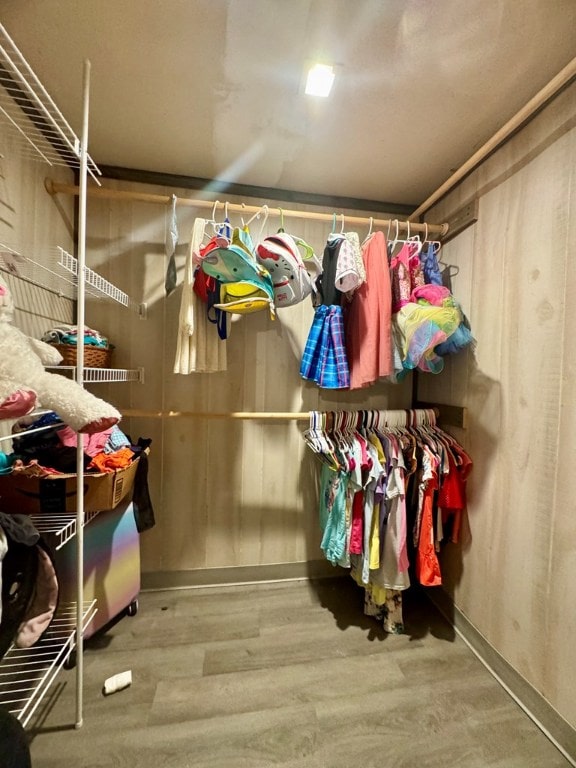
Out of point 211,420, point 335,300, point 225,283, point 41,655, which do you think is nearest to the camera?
point 41,655

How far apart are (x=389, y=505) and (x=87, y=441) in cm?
127

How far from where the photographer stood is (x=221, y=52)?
891mm

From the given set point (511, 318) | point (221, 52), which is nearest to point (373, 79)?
point (221, 52)

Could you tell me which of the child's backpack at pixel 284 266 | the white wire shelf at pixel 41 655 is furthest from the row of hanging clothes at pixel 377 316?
the white wire shelf at pixel 41 655

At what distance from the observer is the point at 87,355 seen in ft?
3.71

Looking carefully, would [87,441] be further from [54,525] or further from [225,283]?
[225,283]

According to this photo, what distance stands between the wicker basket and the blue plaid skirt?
88cm

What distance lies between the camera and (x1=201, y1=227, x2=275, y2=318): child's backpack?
105cm

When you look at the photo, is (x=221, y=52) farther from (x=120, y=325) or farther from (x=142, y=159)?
(x=120, y=325)

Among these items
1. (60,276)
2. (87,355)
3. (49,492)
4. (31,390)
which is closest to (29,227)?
(60,276)

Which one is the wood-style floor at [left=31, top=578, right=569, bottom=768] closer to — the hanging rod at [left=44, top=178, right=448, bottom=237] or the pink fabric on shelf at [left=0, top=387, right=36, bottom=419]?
the pink fabric on shelf at [left=0, top=387, right=36, bottom=419]

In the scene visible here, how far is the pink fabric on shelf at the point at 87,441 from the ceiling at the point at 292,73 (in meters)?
1.23

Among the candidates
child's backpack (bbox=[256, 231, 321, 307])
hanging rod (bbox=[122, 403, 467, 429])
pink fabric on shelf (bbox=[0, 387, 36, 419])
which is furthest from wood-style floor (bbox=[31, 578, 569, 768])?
child's backpack (bbox=[256, 231, 321, 307])

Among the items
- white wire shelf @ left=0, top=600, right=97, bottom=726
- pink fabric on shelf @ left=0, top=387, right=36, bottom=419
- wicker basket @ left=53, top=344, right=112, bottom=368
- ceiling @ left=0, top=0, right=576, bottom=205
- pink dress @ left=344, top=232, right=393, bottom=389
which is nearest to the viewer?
pink fabric on shelf @ left=0, top=387, right=36, bottom=419
